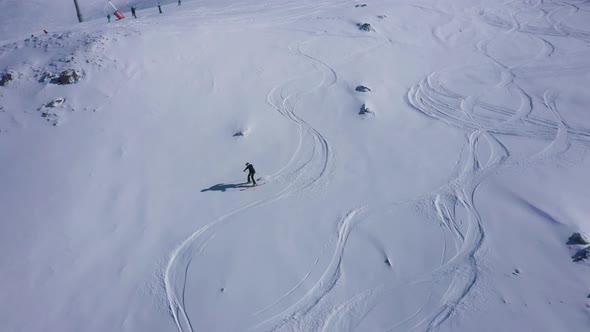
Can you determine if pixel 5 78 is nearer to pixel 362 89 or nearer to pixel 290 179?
pixel 290 179

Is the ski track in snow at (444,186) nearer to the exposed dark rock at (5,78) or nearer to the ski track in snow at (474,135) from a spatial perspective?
the ski track in snow at (474,135)

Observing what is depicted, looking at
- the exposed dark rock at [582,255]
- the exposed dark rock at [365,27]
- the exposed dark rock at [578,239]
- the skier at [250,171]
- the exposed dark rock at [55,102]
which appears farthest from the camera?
the exposed dark rock at [365,27]

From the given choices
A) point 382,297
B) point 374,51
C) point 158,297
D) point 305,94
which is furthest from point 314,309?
point 374,51

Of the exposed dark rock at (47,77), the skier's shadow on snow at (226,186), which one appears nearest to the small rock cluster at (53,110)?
the exposed dark rock at (47,77)

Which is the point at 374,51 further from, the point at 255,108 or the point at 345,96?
the point at 255,108

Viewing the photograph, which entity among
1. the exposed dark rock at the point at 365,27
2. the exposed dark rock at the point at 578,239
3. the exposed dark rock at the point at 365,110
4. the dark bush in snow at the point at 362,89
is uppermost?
the exposed dark rock at the point at 365,27

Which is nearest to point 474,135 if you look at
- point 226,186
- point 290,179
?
point 290,179

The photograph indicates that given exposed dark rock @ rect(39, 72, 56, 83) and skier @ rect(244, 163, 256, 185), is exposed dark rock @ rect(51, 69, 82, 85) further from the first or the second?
skier @ rect(244, 163, 256, 185)
